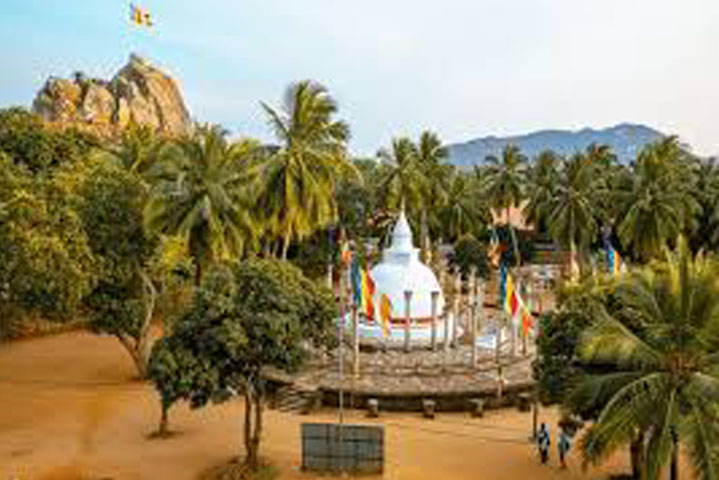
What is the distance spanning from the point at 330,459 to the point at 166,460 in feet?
18.3

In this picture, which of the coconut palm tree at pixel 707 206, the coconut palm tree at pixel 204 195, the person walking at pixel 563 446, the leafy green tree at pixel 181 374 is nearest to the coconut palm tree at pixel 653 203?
the coconut palm tree at pixel 707 206

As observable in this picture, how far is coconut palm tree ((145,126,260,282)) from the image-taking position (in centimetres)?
3067

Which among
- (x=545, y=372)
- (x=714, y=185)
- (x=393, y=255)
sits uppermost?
(x=714, y=185)

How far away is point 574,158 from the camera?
53.3m

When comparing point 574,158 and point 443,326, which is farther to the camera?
point 574,158

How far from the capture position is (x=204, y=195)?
3125 cm

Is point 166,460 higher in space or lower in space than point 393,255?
lower

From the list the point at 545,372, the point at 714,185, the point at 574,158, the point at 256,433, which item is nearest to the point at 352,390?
the point at 256,433

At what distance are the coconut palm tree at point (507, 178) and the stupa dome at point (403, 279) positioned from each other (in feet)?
75.3

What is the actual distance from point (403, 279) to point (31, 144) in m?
23.5

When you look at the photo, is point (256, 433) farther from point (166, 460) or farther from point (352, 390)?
point (352, 390)

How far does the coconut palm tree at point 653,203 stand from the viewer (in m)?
45.2

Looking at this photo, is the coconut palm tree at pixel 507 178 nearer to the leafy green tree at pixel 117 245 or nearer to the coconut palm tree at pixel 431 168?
the coconut palm tree at pixel 431 168

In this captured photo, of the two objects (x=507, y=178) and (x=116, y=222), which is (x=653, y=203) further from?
(x=116, y=222)
